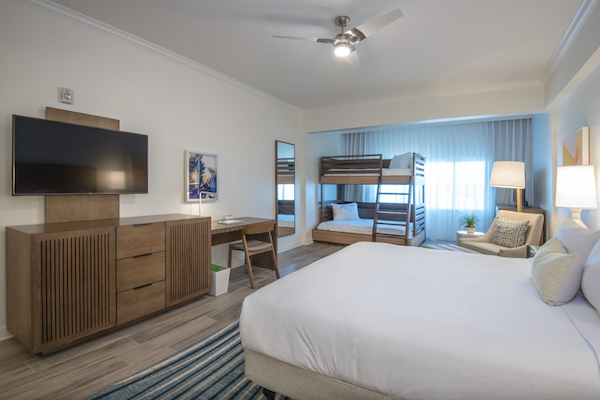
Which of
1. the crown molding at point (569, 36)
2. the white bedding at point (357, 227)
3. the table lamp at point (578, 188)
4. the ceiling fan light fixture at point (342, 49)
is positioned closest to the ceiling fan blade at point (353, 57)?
the ceiling fan light fixture at point (342, 49)

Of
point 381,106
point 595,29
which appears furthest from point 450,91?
point 595,29

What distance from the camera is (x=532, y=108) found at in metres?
4.04

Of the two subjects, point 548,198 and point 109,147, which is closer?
point 109,147

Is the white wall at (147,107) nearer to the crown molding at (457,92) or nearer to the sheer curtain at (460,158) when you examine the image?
the crown molding at (457,92)

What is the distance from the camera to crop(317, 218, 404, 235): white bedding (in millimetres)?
5254

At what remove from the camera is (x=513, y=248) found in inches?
137

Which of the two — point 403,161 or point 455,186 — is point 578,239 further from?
point 455,186

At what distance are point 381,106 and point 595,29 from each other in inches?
113

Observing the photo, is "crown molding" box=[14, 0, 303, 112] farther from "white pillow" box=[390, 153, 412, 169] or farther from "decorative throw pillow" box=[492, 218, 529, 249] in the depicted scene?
"decorative throw pillow" box=[492, 218, 529, 249]

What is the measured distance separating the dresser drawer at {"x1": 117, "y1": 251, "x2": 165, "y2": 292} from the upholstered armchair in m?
3.46

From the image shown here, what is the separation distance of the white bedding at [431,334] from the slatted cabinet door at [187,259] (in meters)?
1.38

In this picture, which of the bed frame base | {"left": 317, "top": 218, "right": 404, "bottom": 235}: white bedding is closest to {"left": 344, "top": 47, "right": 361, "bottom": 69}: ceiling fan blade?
the bed frame base

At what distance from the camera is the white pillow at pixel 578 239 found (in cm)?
161

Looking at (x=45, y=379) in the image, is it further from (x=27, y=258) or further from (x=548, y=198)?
(x=548, y=198)
